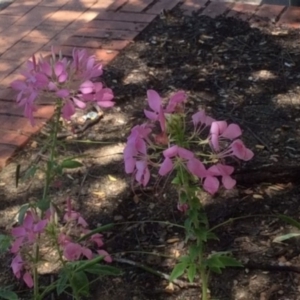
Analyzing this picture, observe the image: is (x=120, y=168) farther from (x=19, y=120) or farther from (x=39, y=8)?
(x=39, y=8)

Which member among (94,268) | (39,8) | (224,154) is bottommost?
(39,8)

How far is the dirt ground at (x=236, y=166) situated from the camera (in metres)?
2.85

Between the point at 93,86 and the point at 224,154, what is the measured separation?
1.42 feet

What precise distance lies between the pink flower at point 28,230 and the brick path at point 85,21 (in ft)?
6.45

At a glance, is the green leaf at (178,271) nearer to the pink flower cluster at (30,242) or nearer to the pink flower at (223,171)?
the pink flower cluster at (30,242)

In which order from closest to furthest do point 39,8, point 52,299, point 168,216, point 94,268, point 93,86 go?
point 93,86
point 94,268
point 52,299
point 168,216
point 39,8

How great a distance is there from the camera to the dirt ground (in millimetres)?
2854

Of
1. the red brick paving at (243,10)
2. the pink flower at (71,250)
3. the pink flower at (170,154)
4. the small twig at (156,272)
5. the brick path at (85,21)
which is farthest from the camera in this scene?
the red brick paving at (243,10)

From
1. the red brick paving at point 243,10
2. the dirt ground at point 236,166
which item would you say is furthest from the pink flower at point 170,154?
the red brick paving at point 243,10

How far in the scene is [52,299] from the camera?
9.16 feet

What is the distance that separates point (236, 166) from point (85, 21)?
2.05 meters

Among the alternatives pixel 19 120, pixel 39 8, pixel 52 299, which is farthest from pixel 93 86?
pixel 39 8

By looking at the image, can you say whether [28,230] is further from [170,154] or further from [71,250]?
[170,154]

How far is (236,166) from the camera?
3.33m
